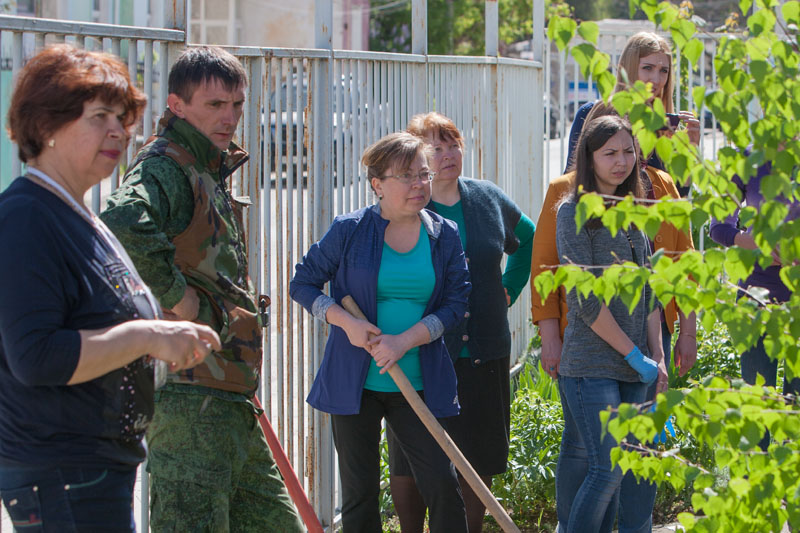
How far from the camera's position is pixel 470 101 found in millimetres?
6082

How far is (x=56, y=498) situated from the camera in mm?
2350

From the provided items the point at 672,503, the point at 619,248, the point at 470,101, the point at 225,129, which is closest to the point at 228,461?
the point at 225,129

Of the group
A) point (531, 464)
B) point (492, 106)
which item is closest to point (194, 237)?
point (531, 464)

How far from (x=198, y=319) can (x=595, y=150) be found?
5.80ft

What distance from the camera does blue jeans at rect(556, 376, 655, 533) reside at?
3.89 m

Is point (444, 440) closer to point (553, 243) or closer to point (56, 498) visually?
point (553, 243)

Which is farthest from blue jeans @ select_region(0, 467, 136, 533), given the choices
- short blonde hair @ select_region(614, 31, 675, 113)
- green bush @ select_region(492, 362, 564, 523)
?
short blonde hair @ select_region(614, 31, 675, 113)

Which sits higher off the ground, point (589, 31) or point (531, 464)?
point (589, 31)

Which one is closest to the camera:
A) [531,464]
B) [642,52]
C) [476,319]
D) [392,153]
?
→ [392,153]

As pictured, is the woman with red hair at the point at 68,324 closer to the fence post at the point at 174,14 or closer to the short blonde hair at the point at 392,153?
the fence post at the point at 174,14

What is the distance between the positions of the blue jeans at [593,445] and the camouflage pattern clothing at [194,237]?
4.55 ft

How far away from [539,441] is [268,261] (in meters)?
1.95

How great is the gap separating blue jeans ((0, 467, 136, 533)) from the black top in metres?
0.03

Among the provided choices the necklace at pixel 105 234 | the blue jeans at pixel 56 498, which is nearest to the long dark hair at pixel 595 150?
the necklace at pixel 105 234
